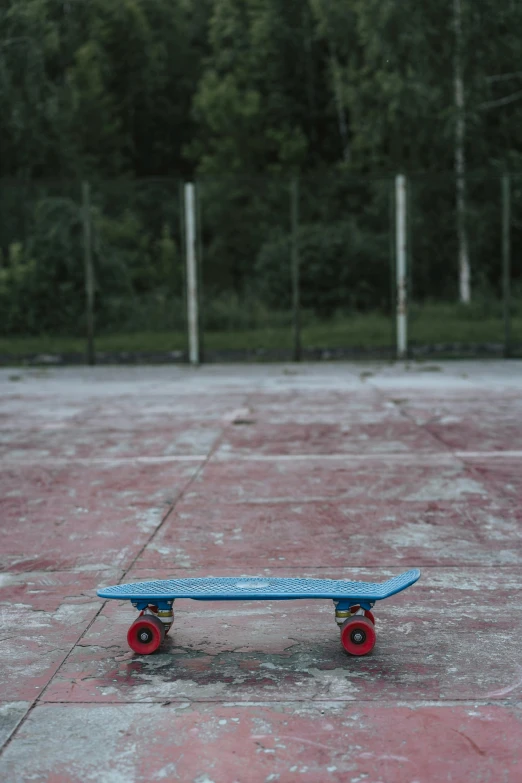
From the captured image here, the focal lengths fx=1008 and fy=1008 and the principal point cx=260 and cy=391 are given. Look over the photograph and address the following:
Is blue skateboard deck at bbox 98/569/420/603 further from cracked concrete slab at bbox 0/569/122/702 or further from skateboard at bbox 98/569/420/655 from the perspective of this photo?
cracked concrete slab at bbox 0/569/122/702

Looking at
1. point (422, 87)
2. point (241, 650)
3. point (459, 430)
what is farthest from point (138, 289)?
point (241, 650)

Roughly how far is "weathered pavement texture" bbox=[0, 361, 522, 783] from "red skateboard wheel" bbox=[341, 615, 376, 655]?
0.04 m

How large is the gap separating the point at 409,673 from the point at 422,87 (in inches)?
1003

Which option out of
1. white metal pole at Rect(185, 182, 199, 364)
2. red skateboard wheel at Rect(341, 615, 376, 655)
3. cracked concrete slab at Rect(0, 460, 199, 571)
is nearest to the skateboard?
red skateboard wheel at Rect(341, 615, 376, 655)

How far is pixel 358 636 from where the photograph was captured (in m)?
3.24

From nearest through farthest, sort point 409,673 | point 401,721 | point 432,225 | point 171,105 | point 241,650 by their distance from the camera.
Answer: point 401,721, point 409,673, point 241,650, point 432,225, point 171,105

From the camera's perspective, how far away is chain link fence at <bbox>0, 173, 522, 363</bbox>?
16.7m

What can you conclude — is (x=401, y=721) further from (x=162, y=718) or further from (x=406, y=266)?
(x=406, y=266)

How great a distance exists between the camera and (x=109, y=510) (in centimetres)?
555

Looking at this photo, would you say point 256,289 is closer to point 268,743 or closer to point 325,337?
point 325,337

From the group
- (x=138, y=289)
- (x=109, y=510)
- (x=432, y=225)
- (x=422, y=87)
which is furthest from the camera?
(x=422, y=87)

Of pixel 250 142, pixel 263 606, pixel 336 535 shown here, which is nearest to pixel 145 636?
pixel 263 606

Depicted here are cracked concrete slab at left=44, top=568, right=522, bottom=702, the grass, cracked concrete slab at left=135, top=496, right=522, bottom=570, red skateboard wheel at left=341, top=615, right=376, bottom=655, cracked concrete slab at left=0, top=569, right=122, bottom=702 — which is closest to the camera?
cracked concrete slab at left=44, top=568, right=522, bottom=702

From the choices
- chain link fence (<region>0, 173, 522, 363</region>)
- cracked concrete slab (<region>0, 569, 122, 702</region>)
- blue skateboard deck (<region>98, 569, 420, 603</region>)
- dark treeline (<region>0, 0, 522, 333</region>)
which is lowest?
cracked concrete slab (<region>0, 569, 122, 702</region>)
